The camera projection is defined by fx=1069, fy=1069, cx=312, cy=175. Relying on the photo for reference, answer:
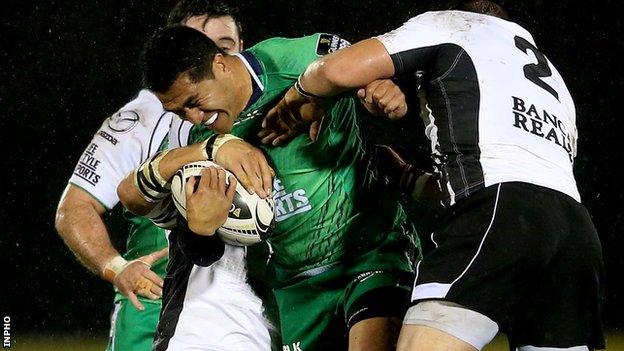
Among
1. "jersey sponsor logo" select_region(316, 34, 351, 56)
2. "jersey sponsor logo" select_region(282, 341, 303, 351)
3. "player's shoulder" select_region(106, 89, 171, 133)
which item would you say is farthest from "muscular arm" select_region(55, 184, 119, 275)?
"jersey sponsor logo" select_region(316, 34, 351, 56)

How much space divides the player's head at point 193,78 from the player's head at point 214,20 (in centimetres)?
76

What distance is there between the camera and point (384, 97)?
2.59 meters

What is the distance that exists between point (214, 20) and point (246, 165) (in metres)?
1.24

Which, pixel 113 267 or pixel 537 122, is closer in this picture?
pixel 537 122

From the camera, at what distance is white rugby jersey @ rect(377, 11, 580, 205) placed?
95.3 inches

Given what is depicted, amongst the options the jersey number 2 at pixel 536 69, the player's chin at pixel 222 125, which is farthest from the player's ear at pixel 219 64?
the jersey number 2 at pixel 536 69

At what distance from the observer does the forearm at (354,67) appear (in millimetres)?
2475

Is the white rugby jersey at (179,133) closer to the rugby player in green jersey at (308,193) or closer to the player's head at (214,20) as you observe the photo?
the rugby player in green jersey at (308,193)

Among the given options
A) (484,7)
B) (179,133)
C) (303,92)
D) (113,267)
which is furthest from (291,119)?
(113,267)

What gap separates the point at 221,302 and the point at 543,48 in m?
2.63

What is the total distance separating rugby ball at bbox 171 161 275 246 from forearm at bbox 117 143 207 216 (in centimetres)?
3

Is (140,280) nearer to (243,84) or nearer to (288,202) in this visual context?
(288,202)

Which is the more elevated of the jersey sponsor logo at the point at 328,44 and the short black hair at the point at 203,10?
the jersey sponsor logo at the point at 328,44

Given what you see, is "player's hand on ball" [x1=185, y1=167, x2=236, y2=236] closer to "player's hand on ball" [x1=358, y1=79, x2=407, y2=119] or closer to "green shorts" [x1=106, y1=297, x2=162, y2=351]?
"player's hand on ball" [x1=358, y1=79, x2=407, y2=119]
